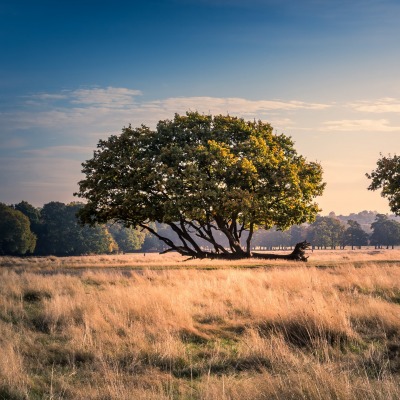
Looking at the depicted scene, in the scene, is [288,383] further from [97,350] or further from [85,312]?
[85,312]

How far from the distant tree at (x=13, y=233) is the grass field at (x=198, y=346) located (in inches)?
2669

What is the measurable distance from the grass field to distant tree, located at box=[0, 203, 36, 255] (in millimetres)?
67799

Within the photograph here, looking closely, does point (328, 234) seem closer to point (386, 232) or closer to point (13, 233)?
point (386, 232)

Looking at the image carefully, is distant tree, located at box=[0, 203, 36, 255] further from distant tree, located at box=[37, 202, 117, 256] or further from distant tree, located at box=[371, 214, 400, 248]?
distant tree, located at box=[371, 214, 400, 248]

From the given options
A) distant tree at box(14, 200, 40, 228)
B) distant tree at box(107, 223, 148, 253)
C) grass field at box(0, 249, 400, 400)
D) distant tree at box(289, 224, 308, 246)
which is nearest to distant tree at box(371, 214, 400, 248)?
distant tree at box(289, 224, 308, 246)

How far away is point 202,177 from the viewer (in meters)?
29.0

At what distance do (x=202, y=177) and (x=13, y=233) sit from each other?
5914 cm

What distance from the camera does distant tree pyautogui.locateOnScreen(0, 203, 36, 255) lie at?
78.9m

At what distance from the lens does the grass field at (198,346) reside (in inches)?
239

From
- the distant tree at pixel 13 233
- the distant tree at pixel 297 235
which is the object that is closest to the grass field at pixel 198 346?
the distant tree at pixel 13 233

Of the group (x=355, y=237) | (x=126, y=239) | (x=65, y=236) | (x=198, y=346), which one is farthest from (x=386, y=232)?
(x=198, y=346)

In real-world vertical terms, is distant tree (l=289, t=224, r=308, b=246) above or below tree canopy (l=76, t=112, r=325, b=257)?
below

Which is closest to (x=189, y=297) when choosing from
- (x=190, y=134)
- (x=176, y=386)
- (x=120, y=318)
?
(x=120, y=318)

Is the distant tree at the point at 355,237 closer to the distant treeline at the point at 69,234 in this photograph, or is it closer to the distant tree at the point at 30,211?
the distant treeline at the point at 69,234
